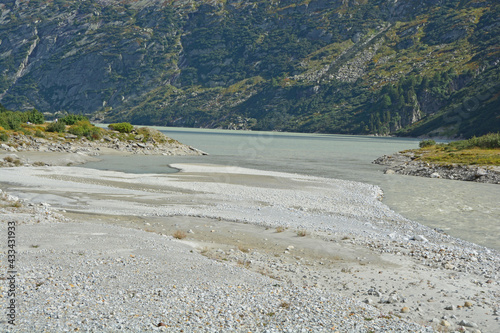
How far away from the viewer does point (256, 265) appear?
16781 mm

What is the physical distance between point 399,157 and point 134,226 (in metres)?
63.1

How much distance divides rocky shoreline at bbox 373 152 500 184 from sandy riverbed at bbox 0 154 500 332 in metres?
27.0

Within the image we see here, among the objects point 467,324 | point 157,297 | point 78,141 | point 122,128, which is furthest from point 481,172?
point 122,128

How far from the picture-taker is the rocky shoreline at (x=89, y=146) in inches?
2830

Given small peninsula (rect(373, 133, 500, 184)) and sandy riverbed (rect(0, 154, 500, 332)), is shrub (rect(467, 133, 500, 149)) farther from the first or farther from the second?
sandy riverbed (rect(0, 154, 500, 332))

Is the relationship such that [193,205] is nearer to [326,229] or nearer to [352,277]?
[326,229]

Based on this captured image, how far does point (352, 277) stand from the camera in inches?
627

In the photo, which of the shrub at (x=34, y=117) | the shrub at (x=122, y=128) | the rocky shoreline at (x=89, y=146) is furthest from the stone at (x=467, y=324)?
the shrub at (x=34, y=117)

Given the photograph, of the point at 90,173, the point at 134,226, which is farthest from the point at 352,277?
the point at 90,173

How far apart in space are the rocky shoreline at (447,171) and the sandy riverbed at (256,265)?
27006 mm

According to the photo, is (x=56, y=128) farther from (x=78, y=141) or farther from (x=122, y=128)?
(x=122, y=128)

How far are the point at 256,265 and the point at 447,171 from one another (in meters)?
49.5

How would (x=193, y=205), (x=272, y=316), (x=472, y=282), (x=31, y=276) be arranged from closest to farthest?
(x=272, y=316) → (x=31, y=276) → (x=472, y=282) → (x=193, y=205)

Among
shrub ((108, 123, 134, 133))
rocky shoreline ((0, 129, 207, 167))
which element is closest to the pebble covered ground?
rocky shoreline ((0, 129, 207, 167))
